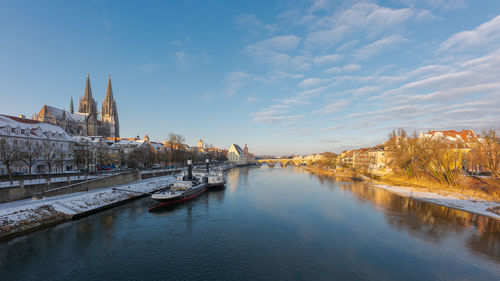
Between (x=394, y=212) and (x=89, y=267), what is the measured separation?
32.8 meters

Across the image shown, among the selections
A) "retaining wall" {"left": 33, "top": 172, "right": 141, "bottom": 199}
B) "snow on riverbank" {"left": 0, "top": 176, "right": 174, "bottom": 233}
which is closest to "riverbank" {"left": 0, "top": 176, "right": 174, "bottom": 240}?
"snow on riverbank" {"left": 0, "top": 176, "right": 174, "bottom": 233}

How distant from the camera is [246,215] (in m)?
27.1

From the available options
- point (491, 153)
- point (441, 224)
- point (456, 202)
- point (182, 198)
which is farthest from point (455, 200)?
point (182, 198)

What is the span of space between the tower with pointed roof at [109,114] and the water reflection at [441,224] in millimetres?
117911

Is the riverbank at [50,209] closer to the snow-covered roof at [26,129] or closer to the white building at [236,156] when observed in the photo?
the snow-covered roof at [26,129]

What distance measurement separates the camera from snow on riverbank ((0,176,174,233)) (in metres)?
19.6

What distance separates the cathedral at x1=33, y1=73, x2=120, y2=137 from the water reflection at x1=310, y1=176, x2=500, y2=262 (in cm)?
9560

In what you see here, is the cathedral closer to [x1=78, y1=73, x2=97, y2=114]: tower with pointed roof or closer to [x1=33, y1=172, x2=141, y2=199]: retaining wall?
[x1=78, y1=73, x2=97, y2=114]: tower with pointed roof

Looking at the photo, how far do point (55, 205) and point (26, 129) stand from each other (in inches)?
1045

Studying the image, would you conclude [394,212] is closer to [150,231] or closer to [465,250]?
[465,250]

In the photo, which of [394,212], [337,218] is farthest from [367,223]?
[394,212]

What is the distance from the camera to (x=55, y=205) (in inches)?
942

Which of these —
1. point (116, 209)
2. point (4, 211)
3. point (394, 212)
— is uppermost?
point (4, 211)

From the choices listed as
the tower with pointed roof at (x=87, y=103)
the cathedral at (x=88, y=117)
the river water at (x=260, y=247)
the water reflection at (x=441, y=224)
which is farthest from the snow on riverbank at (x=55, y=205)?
the tower with pointed roof at (x=87, y=103)
